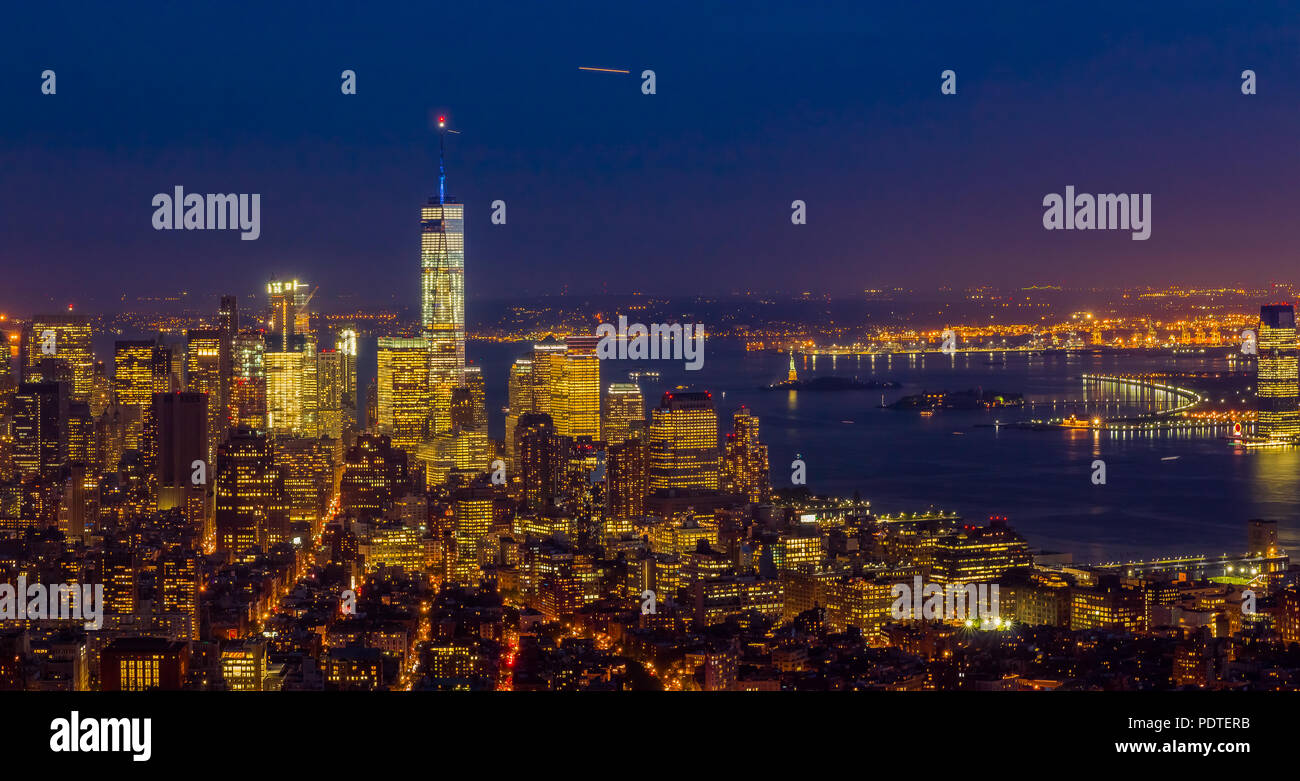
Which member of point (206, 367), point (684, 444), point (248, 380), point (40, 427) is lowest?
point (684, 444)

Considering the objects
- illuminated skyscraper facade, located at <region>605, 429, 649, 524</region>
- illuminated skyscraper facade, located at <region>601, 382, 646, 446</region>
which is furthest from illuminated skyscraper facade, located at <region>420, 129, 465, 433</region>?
illuminated skyscraper facade, located at <region>605, 429, 649, 524</region>

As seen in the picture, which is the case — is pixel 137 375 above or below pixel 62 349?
below

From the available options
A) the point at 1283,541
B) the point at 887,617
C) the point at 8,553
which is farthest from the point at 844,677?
the point at 8,553

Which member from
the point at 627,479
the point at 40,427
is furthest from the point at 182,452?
the point at 627,479

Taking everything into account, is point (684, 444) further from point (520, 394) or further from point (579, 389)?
point (520, 394)

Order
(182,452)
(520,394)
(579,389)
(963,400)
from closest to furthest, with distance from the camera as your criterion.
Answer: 1. (182,452)
2. (579,389)
3. (963,400)
4. (520,394)

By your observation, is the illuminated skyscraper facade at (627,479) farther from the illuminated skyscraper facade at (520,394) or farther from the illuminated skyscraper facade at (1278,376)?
the illuminated skyscraper facade at (1278,376)
